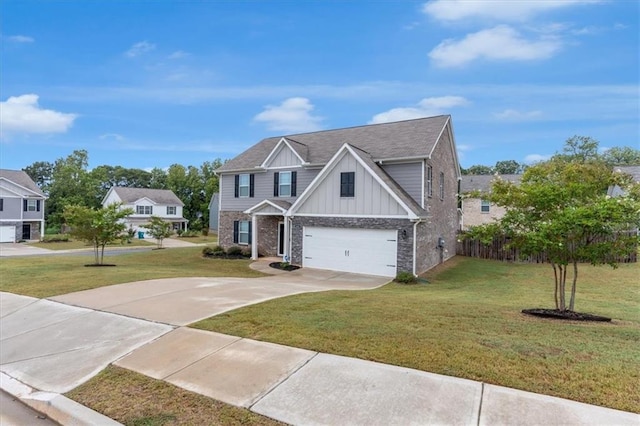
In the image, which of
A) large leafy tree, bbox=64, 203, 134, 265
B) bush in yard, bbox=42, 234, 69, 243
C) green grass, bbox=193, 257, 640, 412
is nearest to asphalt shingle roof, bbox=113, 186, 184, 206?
bush in yard, bbox=42, 234, 69, 243

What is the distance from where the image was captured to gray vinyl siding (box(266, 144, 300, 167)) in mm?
20669

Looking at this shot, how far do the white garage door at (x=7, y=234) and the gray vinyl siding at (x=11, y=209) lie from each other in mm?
1090

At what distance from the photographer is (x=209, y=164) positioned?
2472 inches

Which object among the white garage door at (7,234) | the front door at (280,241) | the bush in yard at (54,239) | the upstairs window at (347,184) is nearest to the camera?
the upstairs window at (347,184)

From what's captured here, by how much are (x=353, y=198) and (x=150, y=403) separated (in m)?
12.9

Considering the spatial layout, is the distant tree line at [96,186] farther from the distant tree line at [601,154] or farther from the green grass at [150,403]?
the green grass at [150,403]

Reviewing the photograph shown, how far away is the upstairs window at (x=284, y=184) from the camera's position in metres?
20.8

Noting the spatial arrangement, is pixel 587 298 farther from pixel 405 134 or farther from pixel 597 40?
pixel 405 134

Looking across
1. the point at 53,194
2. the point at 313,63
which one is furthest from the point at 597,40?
the point at 53,194

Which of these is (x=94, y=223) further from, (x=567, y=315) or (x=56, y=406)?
(x=567, y=315)

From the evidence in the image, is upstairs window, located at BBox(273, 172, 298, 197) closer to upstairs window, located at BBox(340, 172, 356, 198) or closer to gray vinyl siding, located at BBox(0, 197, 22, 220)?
upstairs window, located at BBox(340, 172, 356, 198)

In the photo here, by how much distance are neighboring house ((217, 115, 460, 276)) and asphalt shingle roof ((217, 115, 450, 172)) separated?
0.06m

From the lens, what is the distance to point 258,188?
22359 millimetres

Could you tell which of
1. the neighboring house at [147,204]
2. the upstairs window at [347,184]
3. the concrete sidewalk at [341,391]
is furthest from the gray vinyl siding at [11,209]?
the concrete sidewalk at [341,391]
